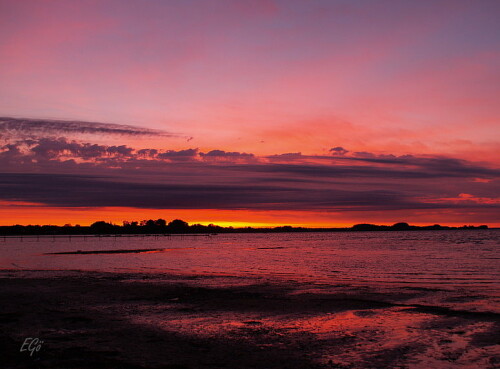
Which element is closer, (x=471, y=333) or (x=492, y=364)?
(x=492, y=364)

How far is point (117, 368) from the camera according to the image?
9883 mm

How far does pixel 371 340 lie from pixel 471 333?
3.41m

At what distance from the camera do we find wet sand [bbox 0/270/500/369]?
10.9m

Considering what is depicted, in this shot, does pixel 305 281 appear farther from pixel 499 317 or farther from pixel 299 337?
pixel 299 337

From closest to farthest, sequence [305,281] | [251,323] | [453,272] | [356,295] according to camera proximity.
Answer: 1. [251,323]
2. [356,295]
3. [305,281]
4. [453,272]

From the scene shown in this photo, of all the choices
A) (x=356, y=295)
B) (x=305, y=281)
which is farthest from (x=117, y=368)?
(x=305, y=281)

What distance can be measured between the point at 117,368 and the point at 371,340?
7.23 meters

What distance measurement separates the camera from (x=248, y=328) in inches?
583

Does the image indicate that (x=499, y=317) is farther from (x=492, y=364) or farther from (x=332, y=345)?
(x=332, y=345)

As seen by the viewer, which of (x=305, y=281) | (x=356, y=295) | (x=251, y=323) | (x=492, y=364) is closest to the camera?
(x=492, y=364)

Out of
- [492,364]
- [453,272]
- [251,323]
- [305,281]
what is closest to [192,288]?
[305,281]

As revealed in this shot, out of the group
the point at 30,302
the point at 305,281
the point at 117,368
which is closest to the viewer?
the point at 117,368

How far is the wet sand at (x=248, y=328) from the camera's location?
10.9 metres

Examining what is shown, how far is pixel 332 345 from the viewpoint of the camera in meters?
12.5
